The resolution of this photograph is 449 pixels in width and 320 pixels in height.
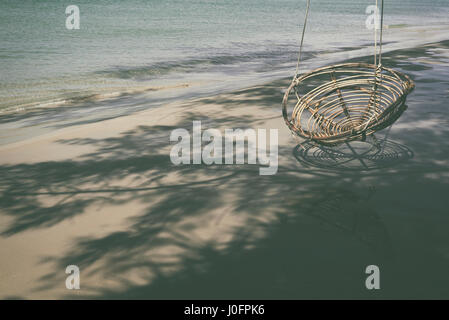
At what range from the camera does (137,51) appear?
2259 centimetres

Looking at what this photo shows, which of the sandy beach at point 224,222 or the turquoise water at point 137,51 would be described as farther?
the turquoise water at point 137,51

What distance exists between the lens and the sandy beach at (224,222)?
12.2 ft

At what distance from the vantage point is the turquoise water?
1535 cm

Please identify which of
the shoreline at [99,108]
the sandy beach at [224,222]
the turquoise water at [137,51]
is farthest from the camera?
the turquoise water at [137,51]

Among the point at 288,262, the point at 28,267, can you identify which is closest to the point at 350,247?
the point at 288,262

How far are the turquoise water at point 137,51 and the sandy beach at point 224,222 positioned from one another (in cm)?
781

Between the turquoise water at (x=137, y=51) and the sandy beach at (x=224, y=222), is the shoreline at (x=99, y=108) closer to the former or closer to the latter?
the turquoise water at (x=137, y=51)

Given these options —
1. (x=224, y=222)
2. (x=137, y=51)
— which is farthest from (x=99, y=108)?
(x=137, y=51)

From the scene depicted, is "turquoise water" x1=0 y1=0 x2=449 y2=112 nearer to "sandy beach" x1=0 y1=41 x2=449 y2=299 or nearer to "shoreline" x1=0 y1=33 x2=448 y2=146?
"shoreline" x1=0 y1=33 x2=448 y2=146

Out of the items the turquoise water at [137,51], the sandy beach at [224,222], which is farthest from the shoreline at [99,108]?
the sandy beach at [224,222]

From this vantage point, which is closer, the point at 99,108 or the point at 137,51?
the point at 99,108

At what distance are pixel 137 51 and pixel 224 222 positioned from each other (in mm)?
19565

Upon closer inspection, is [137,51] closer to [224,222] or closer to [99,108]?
[99,108]

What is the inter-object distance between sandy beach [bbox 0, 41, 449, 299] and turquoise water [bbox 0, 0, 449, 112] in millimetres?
7813
